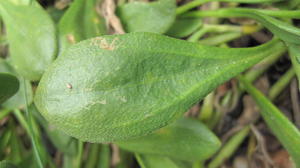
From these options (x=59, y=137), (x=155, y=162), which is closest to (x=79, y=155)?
(x=59, y=137)

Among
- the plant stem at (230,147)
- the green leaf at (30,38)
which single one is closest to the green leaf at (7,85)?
the green leaf at (30,38)

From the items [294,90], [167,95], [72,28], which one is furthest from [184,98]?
[294,90]

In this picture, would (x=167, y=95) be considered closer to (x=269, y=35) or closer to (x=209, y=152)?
(x=209, y=152)

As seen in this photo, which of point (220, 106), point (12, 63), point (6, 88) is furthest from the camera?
point (220, 106)

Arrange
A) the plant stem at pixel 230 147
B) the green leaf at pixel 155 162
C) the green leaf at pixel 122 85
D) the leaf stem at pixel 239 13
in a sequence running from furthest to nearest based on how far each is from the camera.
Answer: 1. the plant stem at pixel 230 147
2. the green leaf at pixel 155 162
3. the leaf stem at pixel 239 13
4. the green leaf at pixel 122 85

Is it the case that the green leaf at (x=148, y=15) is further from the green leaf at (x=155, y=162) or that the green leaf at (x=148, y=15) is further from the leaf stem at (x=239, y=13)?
the green leaf at (x=155, y=162)
